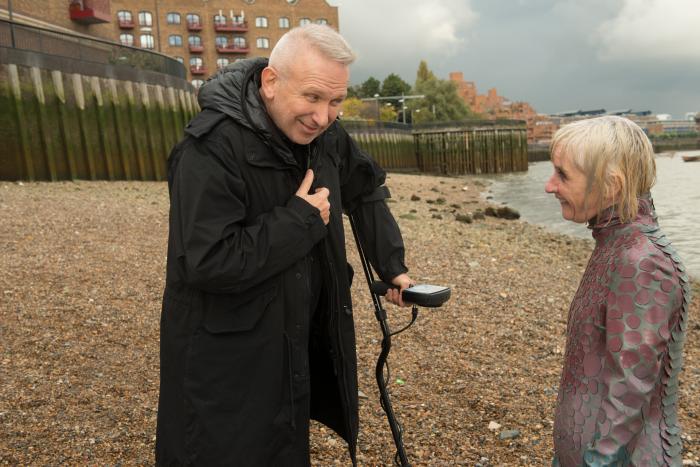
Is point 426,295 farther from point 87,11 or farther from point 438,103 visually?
point 438,103

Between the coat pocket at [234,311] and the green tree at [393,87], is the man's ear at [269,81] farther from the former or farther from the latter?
the green tree at [393,87]

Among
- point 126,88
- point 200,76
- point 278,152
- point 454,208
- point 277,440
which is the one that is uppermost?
point 200,76

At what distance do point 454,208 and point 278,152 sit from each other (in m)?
17.4

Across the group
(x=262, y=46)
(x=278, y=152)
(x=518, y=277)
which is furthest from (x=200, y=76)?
(x=278, y=152)

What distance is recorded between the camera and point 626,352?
6.18 feet

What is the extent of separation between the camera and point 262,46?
6488cm

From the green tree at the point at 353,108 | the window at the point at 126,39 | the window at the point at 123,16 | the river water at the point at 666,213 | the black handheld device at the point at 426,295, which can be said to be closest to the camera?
the black handheld device at the point at 426,295

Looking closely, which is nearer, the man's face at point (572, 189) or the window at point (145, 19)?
the man's face at point (572, 189)

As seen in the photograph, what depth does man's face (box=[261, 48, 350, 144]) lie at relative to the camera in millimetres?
2461

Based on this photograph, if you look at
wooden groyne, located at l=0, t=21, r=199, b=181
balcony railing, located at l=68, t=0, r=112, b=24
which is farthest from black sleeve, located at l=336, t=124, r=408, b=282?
balcony railing, located at l=68, t=0, r=112, b=24

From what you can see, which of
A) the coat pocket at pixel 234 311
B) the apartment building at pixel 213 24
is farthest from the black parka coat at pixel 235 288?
the apartment building at pixel 213 24

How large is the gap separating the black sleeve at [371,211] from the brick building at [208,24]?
6016 centimetres

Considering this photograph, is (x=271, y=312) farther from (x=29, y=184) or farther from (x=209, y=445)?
(x=29, y=184)

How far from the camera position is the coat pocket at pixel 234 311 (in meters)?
2.44
